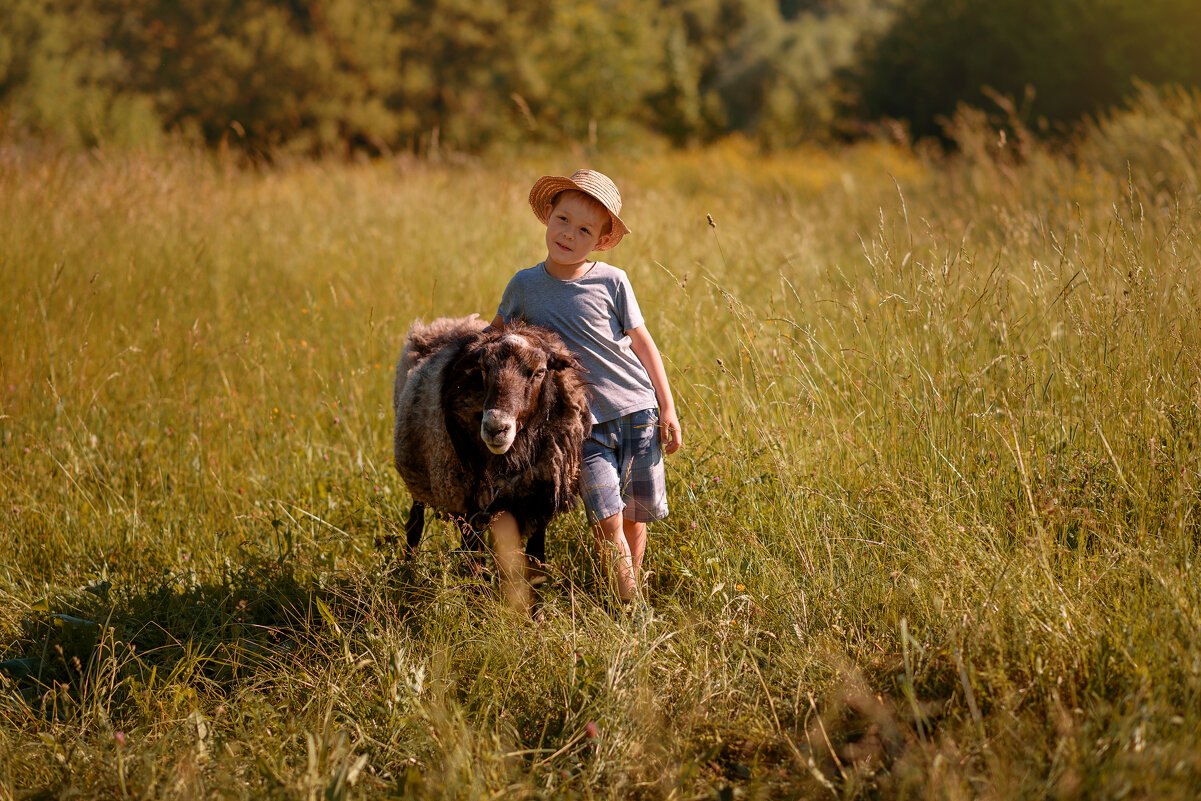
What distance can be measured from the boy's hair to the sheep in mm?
548

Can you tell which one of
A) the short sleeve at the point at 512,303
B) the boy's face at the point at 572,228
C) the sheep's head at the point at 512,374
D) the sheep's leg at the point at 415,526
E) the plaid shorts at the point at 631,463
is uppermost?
the boy's face at the point at 572,228

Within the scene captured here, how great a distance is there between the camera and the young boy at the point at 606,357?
3008 mm

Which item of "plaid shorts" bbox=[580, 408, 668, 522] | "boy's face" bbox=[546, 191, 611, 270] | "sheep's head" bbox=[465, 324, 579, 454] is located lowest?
"plaid shorts" bbox=[580, 408, 668, 522]

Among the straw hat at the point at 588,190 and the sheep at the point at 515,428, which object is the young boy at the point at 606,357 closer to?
the straw hat at the point at 588,190

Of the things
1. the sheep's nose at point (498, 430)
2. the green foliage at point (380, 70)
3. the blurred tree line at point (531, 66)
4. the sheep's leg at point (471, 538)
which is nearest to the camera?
the sheep's nose at point (498, 430)

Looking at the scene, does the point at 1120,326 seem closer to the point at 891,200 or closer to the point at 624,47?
the point at 891,200

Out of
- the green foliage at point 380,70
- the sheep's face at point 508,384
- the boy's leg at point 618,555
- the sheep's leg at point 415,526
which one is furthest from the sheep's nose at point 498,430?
the green foliage at point 380,70

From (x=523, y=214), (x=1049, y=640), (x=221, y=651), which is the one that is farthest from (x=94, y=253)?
(x=1049, y=640)

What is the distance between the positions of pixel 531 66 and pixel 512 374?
28.7 metres

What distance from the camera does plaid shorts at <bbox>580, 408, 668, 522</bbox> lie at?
3.02m

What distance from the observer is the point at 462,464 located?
116 inches

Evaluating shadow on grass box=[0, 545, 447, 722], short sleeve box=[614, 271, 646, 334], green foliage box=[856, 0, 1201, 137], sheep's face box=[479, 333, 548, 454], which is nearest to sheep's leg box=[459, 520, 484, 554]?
shadow on grass box=[0, 545, 447, 722]

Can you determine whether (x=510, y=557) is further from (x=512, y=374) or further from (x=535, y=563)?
(x=512, y=374)

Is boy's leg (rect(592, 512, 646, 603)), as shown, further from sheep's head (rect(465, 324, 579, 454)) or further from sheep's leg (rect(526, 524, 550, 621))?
sheep's head (rect(465, 324, 579, 454))
